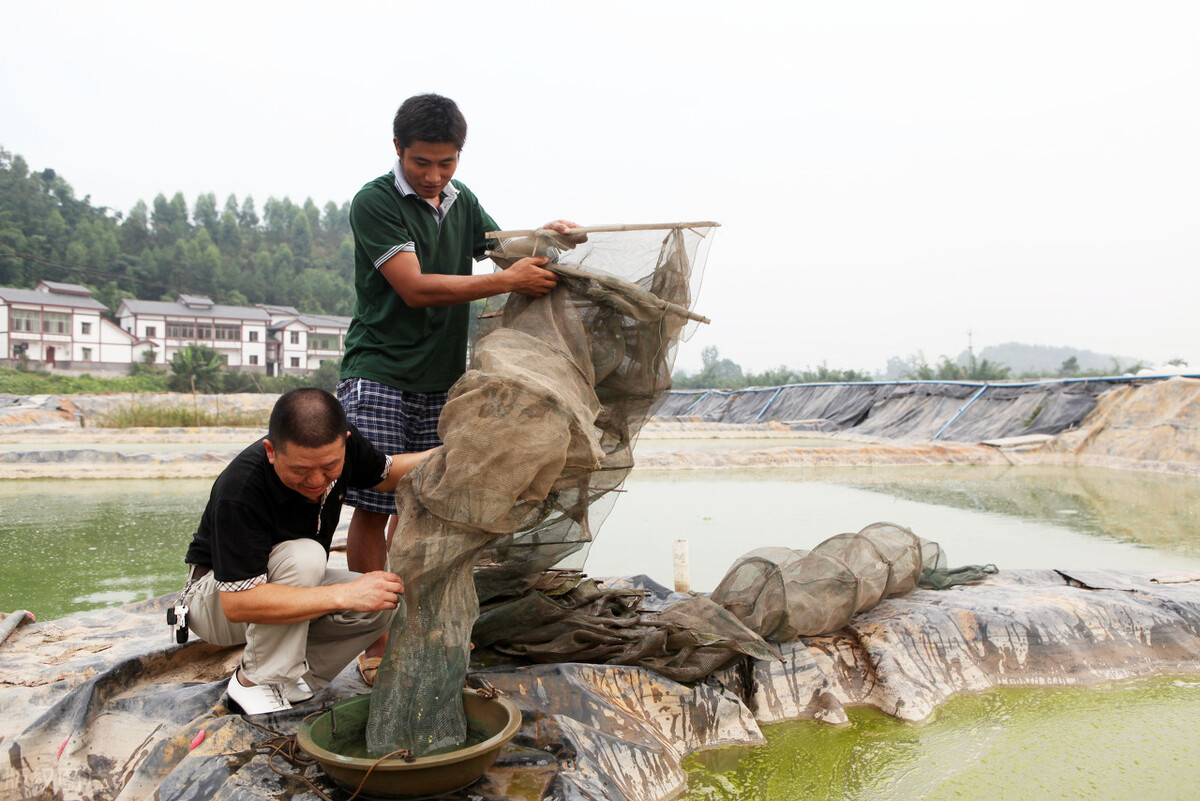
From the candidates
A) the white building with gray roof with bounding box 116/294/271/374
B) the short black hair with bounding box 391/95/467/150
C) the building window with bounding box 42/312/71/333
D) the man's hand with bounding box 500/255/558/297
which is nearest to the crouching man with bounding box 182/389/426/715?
the man's hand with bounding box 500/255/558/297

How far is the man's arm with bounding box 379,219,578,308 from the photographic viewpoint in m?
2.45

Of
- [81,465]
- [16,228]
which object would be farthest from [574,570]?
[16,228]

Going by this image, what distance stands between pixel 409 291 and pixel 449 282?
0.13m

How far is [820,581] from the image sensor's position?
321cm

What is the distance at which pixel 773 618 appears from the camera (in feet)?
9.84

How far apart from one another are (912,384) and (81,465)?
59.6 feet

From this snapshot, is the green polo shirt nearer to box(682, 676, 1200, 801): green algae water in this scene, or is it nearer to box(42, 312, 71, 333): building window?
box(682, 676, 1200, 801): green algae water

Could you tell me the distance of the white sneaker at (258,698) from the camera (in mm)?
2127

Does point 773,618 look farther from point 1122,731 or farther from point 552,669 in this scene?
point 1122,731

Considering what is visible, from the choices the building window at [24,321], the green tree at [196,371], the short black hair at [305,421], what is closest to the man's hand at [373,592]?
the short black hair at [305,421]

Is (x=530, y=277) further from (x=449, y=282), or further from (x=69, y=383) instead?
(x=69, y=383)

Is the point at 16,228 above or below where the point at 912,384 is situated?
above

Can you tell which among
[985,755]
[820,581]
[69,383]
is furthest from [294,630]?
[69,383]

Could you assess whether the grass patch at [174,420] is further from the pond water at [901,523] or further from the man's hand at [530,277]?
the man's hand at [530,277]
